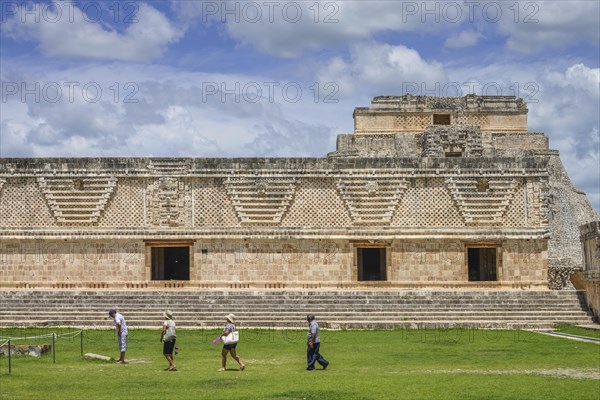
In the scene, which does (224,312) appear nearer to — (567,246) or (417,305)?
(417,305)

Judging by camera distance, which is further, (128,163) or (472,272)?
(472,272)

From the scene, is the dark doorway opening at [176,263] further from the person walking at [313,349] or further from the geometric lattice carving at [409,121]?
the person walking at [313,349]

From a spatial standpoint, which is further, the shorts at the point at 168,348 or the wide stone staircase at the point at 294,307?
the wide stone staircase at the point at 294,307

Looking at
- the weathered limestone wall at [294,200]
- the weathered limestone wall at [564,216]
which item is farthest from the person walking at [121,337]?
the weathered limestone wall at [564,216]

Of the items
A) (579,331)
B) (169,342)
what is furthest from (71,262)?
(579,331)

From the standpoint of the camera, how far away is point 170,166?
24.1m

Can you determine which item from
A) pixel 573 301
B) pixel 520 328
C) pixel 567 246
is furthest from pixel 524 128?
pixel 520 328

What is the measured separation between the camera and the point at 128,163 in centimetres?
2411

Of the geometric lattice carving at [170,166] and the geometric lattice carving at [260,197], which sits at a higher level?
the geometric lattice carving at [170,166]

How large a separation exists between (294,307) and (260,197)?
3759 mm

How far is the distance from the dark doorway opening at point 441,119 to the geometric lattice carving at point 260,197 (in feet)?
24.3

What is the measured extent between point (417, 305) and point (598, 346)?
6.07 meters

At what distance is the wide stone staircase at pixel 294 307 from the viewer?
2072 centimetres

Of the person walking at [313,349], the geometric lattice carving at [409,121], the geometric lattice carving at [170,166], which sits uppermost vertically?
the geometric lattice carving at [409,121]
